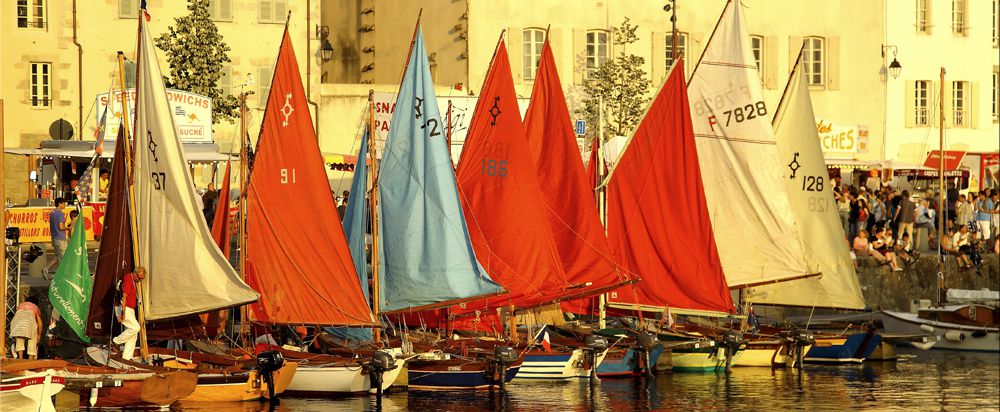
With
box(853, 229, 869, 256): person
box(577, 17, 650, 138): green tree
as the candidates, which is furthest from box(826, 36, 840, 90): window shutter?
box(853, 229, 869, 256): person

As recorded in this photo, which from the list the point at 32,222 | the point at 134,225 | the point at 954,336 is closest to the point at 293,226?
the point at 134,225

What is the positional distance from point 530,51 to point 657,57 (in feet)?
13.8

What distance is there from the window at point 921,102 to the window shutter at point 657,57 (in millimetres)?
8545

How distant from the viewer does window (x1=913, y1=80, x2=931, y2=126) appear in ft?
191

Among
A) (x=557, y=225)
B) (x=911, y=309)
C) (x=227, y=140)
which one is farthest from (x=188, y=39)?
(x=911, y=309)

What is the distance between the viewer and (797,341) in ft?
123

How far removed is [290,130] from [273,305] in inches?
117

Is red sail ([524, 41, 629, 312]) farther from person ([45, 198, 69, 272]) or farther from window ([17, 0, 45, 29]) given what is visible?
window ([17, 0, 45, 29])

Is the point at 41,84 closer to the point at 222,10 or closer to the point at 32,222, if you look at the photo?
the point at 222,10

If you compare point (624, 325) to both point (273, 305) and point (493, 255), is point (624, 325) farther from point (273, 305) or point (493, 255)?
point (273, 305)

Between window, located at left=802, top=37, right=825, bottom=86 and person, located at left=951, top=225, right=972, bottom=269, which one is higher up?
window, located at left=802, top=37, right=825, bottom=86

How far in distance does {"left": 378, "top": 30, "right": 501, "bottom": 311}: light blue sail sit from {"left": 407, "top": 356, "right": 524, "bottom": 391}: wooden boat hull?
1.24 metres

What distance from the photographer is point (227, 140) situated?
5094 centimetres

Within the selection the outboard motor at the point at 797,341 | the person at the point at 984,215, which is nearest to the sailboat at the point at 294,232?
the outboard motor at the point at 797,341
